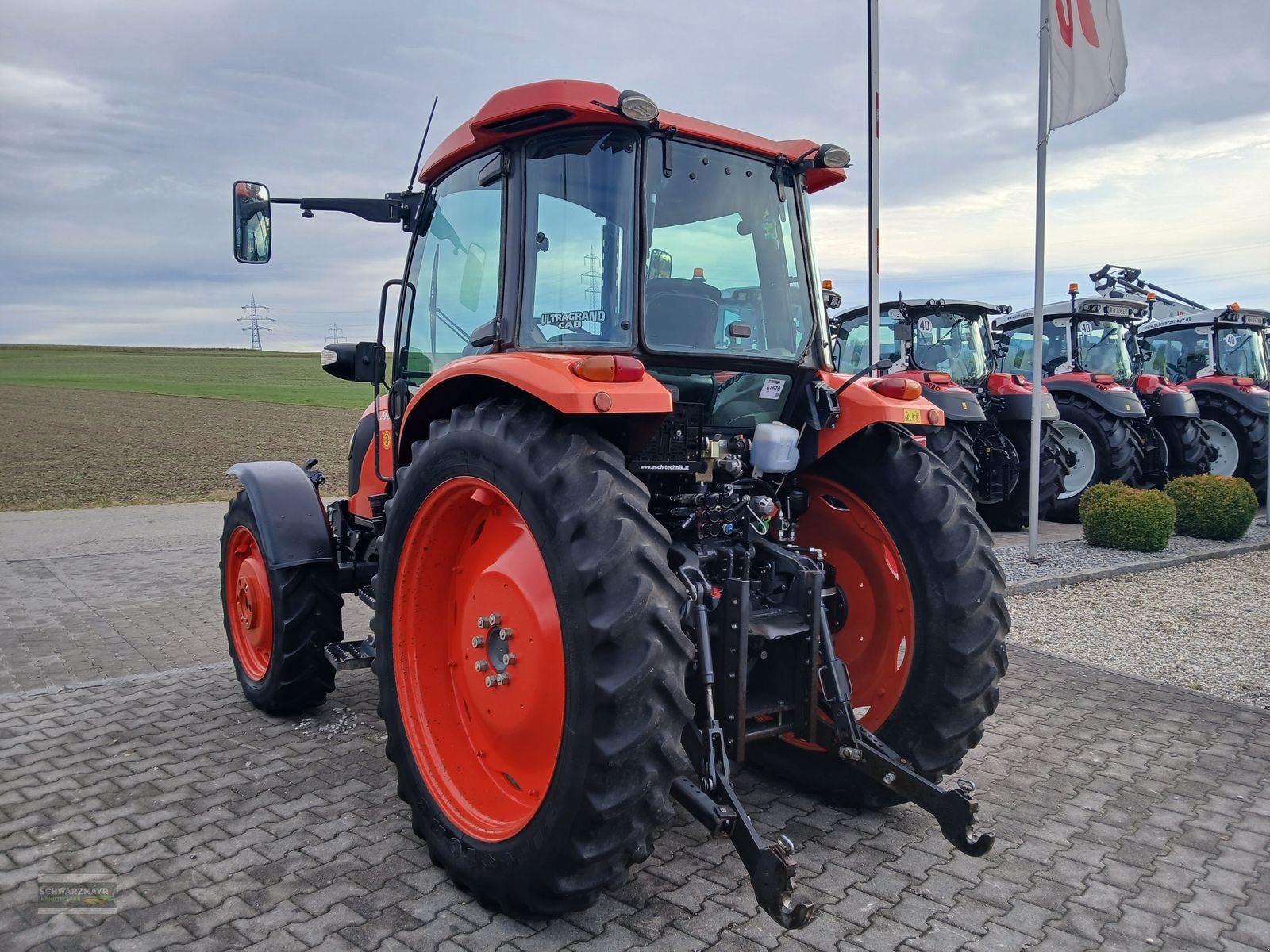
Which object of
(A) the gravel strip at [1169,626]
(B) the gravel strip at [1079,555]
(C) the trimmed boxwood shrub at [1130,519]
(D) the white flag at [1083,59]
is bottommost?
(A) the gravel strip at [1169,626]

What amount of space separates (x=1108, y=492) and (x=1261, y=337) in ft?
21.2

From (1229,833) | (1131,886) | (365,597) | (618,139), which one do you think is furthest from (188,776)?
(1229,833)

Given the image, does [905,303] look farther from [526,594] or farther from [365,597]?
[526,594]

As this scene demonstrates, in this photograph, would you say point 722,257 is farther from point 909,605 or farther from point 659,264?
point 909,605

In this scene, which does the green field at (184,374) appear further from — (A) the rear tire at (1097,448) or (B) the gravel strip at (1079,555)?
(B) the gravel strip at (1079,555)

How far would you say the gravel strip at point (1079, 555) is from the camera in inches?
309

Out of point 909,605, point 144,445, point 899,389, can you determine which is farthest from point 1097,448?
point 144,445

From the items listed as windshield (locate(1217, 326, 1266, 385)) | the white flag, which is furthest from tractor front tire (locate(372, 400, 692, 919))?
windshield (locate(1217, 326, 1266, 385))

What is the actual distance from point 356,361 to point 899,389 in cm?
220

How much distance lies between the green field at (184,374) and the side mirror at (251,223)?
113 feet

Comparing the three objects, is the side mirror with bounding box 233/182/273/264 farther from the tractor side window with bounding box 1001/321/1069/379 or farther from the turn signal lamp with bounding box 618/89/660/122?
the tractor side window with bounding box 1001/321/1069/379

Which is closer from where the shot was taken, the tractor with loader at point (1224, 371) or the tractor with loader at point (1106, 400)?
the tractor with loader at point (1106, 400)

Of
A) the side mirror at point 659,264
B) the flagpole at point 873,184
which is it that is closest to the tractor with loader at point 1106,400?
the flagpole at point 873,184

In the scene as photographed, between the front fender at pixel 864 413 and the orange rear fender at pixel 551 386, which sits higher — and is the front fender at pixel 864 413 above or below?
below
